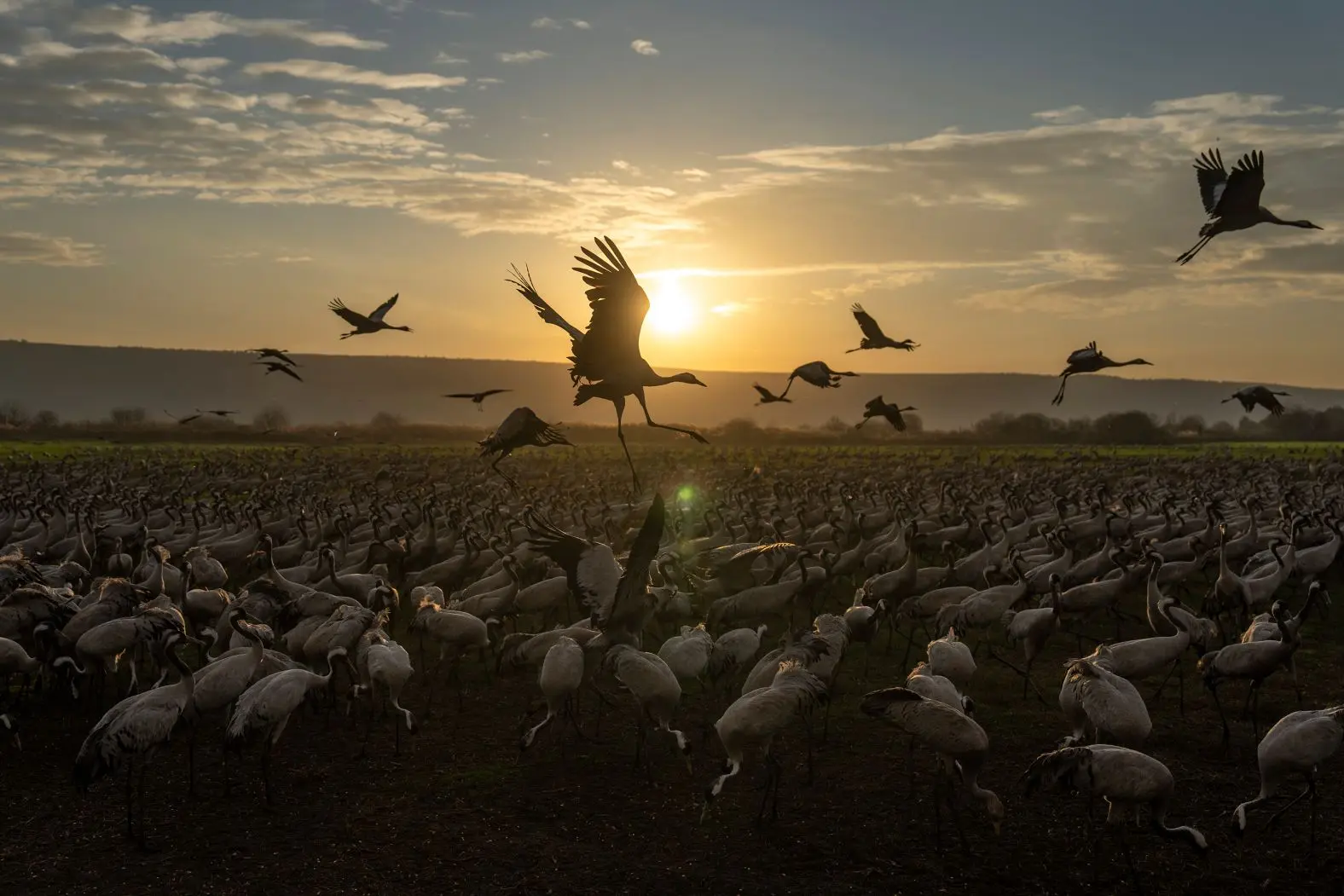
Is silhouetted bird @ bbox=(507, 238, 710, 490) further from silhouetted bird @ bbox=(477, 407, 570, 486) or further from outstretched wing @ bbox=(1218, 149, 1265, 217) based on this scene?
outstretched wing @ bbox=(1218, 149, 1265, 217)

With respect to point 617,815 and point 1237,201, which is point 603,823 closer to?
point 617,815

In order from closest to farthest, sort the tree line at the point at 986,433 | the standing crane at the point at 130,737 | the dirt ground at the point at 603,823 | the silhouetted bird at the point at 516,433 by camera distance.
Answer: the dirt ground at the point at 603,823, the standing crane at the point at 130,737, the silhouetted bird at the point at 516,433, the tree line at the point at 986,433

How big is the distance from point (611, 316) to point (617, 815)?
18.1ft

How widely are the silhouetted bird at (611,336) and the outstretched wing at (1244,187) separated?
7293 mm

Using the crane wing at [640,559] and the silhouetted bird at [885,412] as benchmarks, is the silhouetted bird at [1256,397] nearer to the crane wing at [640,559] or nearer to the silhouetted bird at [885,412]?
the silhouetted bird at [885,412]

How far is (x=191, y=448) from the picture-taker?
74.5 m

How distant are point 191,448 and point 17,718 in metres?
66.3

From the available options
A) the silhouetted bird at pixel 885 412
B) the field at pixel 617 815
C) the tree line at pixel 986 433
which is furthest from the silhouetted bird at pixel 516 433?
the tree line at pixel 986 433

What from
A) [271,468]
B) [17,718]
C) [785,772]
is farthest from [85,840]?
[271,468]

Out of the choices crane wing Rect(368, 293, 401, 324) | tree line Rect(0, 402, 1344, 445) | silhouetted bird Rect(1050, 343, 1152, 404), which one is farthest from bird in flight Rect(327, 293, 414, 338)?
tree line Rect(0, 402, 1344, 445)

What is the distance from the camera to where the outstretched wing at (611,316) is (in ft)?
38.9

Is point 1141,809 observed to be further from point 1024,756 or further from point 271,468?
point 271,468

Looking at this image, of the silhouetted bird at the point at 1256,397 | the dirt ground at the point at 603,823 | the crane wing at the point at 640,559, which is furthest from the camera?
the silhouetted bird at the point at 1256,397

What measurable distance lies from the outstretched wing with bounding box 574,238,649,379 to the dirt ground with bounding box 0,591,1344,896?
4.79 metres
